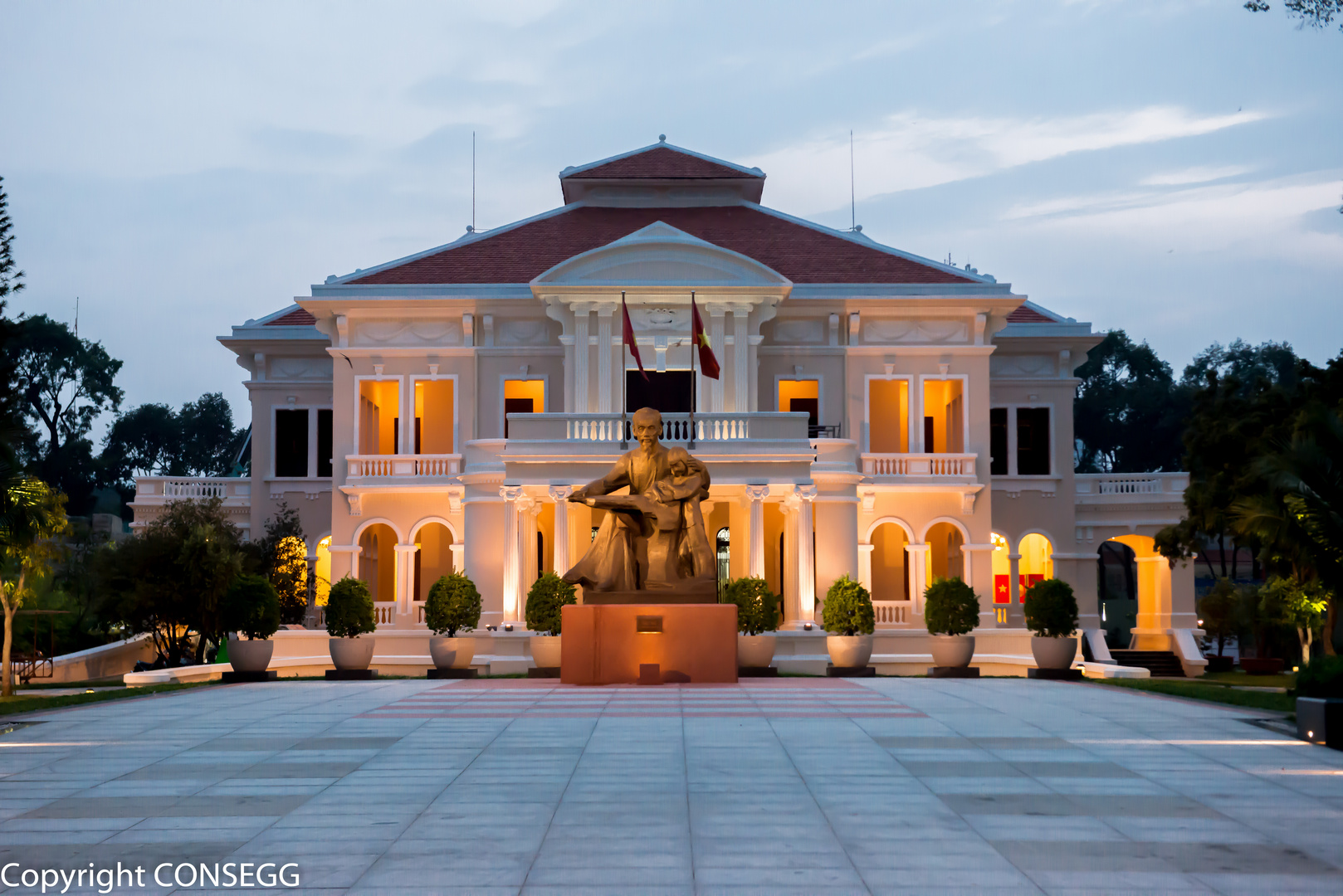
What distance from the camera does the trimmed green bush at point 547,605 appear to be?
28.0 metres

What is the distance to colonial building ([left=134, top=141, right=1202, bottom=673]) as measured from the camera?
34.1 metres

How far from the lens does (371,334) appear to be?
39062mm

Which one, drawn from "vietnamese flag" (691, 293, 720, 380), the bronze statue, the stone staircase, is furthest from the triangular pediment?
the bronze statue

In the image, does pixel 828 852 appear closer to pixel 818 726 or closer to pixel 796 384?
pixel 818 726

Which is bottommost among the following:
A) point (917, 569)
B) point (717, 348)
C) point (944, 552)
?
point (917, 569)

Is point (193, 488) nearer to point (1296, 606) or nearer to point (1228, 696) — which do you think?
point (1296, 606)

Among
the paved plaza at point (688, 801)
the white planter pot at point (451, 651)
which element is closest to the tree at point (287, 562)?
the white planter pot at point (451, 651)

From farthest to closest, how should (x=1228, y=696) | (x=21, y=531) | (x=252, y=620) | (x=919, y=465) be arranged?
(x=919, y=465) → (x=252, y=620) → (x=1228, y=696) → (x=21, y=531)

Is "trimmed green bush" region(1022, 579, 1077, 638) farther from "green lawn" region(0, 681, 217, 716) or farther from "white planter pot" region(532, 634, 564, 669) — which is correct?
"green lawn" region(0, 681, 217, 716)

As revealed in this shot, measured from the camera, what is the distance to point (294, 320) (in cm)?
4434

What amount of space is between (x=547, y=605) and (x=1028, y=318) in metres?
22.9

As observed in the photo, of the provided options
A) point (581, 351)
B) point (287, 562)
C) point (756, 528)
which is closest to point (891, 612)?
point (756, 528)

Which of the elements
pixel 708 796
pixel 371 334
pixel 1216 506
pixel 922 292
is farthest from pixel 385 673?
pixel 708 796

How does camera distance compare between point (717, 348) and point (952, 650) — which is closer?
point (952, 650)
